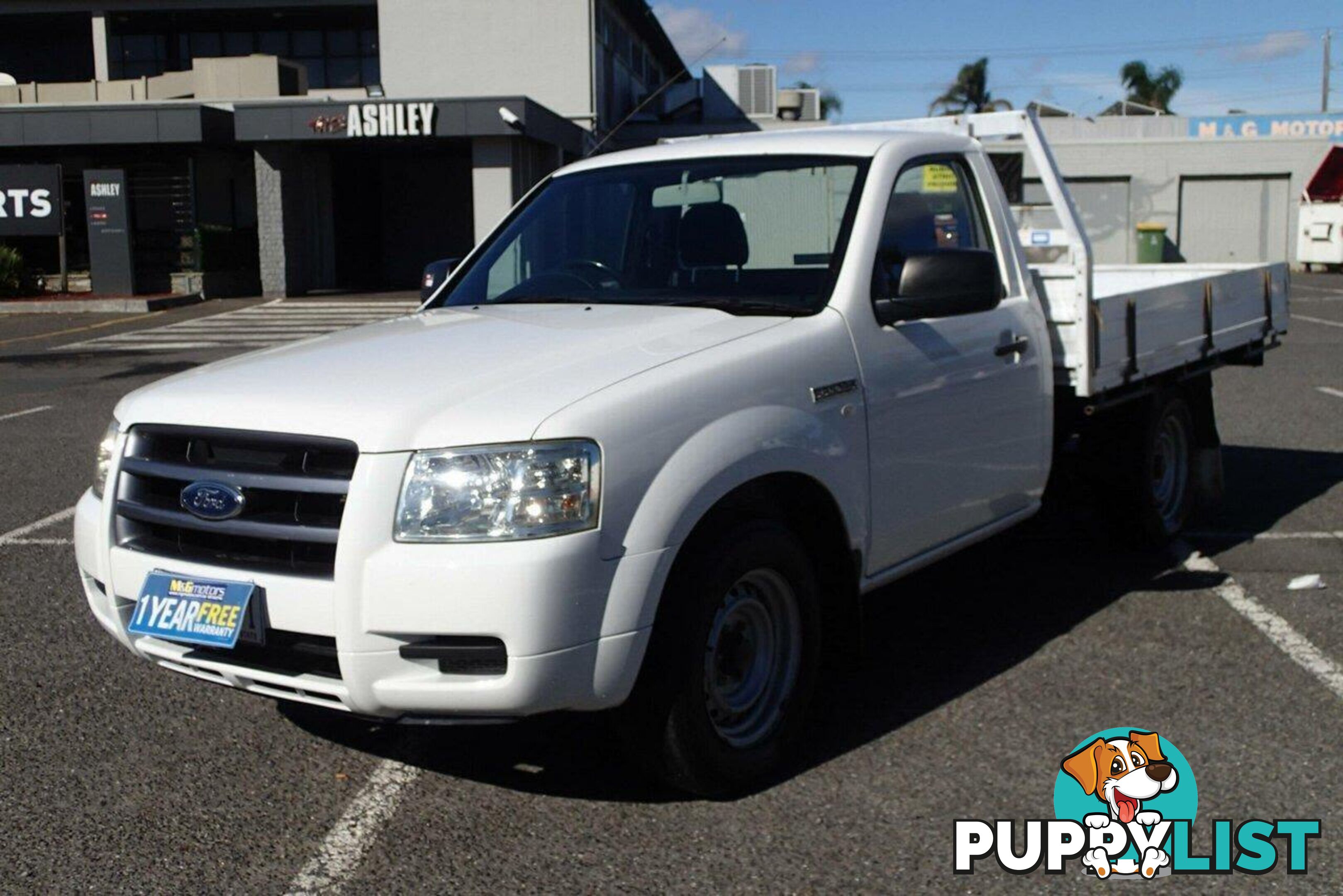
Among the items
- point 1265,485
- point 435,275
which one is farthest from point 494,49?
point 435,275

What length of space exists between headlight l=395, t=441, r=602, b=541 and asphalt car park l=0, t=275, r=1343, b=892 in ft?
2.16

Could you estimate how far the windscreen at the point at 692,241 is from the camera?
466 cm

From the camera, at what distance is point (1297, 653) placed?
5191 millimetres

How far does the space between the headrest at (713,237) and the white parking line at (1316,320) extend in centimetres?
1775

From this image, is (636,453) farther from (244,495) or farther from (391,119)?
(391,119)

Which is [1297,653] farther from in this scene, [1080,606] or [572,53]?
[572,53]

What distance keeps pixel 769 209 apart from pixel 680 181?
1.28 feet

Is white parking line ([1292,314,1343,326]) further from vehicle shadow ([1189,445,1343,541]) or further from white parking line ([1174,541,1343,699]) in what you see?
white parking line ([1174,541,1343,699])

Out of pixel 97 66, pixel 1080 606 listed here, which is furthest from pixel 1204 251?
pixel 1080 606

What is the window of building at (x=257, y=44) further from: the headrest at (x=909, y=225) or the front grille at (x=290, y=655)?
the front grille at (x=290, y=655)

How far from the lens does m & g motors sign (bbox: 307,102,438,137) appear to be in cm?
2756

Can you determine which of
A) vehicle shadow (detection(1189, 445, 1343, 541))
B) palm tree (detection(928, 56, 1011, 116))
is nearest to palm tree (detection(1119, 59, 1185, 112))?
palm tree (detection(928, 56, 1011, 116))

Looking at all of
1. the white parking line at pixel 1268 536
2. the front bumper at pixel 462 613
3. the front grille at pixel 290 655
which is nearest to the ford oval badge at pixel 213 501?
the front bumper at pixel 462 613

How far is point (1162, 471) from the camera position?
6848 mm
